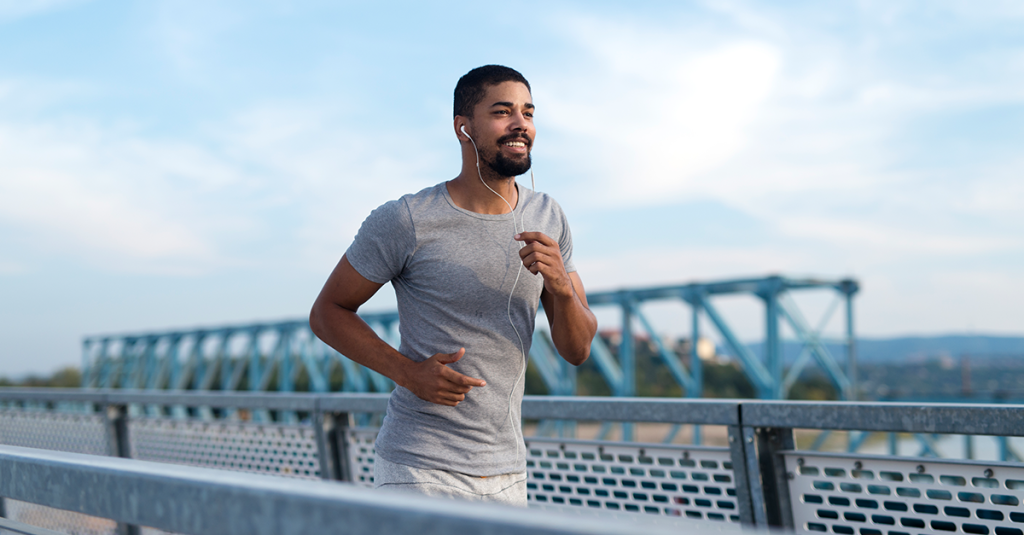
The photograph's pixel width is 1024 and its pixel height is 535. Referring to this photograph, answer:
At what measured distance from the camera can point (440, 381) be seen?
6.33 ft

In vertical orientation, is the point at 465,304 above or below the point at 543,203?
below

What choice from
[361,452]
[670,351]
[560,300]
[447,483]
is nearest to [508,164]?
[560,300]

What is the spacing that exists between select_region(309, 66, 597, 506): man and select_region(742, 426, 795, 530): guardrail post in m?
0.83

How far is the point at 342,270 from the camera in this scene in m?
2.14

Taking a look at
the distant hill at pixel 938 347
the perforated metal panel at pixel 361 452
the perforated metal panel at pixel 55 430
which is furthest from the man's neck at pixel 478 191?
the distant hill at pixel 938 347

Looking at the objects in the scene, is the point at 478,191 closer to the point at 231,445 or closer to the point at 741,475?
the point at 741,475

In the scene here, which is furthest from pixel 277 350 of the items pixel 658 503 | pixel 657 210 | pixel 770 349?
pixel 658 503

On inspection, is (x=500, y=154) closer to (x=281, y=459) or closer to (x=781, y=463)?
(x=781, y=463)

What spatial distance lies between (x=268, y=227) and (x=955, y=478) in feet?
42.0

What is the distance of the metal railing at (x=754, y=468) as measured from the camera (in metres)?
2.34

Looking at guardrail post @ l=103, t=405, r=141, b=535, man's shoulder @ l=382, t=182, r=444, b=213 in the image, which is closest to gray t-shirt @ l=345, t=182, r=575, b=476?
man's shoulder @ l=382, t=182, r=444, b=213

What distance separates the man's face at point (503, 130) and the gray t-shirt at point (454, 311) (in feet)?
0.44

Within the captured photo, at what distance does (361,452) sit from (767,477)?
6.14 ft

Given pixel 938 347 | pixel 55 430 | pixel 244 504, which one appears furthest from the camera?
pixel 938 347
